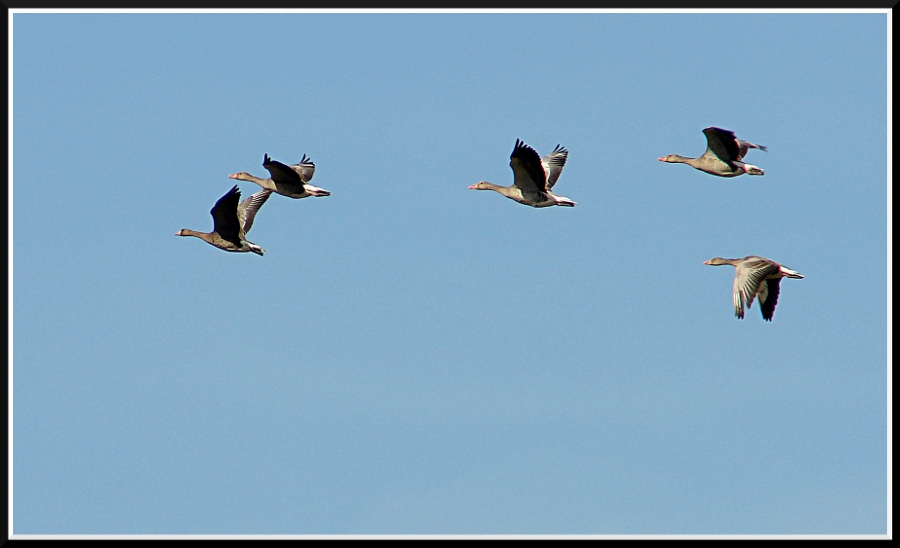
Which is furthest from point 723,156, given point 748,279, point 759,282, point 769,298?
point 748,279

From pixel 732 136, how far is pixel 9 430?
17.2 metres

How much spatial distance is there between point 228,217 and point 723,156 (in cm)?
1175

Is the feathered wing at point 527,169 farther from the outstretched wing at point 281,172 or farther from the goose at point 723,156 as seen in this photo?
the outstretched wing at point 281,172

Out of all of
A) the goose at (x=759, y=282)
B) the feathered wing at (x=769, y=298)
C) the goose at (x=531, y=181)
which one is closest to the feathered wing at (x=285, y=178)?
the goose at (x=531, y=181)

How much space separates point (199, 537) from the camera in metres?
25.0

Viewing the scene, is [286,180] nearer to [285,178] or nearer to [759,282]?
[285,178]

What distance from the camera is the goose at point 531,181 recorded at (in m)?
32.4

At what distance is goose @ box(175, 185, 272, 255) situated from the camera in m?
32.7

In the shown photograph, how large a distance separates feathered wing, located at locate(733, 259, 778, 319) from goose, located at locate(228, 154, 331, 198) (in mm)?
9692

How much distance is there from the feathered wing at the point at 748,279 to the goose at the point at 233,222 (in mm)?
11001

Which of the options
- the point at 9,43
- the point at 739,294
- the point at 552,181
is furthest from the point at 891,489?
the point at 9,43

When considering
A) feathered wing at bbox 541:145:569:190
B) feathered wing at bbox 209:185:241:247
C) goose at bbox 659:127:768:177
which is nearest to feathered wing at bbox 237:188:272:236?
feathered wing at bbox 209:185:241:247
